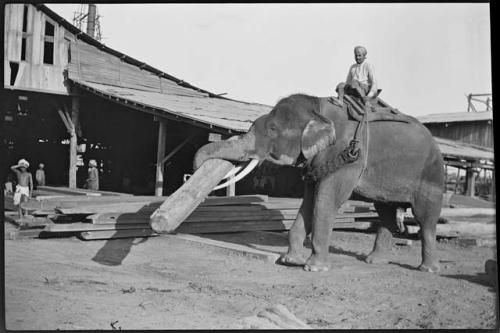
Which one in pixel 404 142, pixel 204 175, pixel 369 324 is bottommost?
pixel 369 324

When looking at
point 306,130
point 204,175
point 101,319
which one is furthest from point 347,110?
point 101,319

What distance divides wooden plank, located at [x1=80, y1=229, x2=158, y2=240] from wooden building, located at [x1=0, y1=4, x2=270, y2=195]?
11.4ft

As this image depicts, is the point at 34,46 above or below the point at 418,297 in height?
above

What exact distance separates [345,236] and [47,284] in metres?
7.05

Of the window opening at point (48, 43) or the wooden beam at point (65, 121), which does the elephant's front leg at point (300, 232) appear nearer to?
the wooden beam at point (65, 121)

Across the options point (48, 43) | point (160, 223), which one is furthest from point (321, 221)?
point (48, 43)

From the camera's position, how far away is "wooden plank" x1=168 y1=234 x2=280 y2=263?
843 cm

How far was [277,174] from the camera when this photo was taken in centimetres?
1992

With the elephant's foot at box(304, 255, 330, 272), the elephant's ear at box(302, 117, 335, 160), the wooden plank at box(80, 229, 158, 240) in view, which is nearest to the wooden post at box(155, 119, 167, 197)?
the wooden plank at box(80, 229, 158, 240)

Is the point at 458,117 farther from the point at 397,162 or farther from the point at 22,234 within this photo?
the point at 22,234

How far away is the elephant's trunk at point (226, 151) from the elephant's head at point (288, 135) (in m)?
0.03

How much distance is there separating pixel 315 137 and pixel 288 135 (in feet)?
1.23

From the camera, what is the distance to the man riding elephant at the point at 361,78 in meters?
8.11

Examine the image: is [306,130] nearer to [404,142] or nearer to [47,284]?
[404,142]
